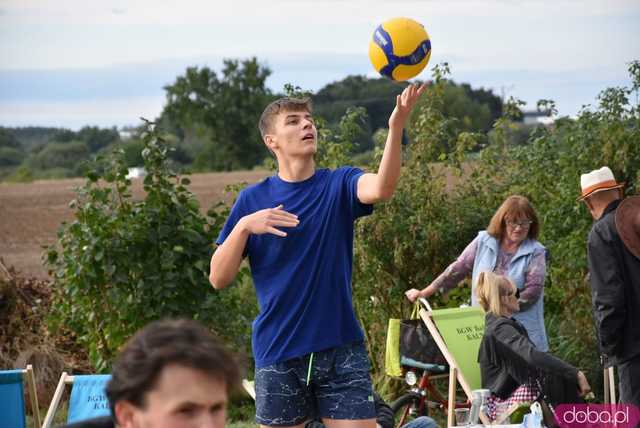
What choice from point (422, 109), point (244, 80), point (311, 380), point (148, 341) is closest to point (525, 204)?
point (422, 109)

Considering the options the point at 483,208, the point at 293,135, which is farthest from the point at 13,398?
the point at 483,208

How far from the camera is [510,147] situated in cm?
898

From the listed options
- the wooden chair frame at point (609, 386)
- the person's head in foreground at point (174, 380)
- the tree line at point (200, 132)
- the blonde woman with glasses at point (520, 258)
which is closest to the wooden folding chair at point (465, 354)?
the blonde woman with glasses at point (520, 258)

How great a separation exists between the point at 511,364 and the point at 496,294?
442 millimetres

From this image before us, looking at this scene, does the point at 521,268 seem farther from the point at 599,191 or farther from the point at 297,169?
the point at 297,169

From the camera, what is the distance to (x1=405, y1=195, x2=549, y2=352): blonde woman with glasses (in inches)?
269

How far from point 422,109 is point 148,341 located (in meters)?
6.79

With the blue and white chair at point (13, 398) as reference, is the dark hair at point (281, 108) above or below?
above

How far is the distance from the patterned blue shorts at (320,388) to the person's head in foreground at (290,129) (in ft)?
2.71

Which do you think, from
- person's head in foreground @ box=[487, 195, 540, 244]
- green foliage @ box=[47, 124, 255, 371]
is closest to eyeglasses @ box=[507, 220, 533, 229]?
person's head in foreground @ box=[487, 195, 540, 244]

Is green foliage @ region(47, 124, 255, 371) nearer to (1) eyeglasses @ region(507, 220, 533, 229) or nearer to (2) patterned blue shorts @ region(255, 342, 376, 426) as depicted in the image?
(1) eyeglasses @ region(507, 220, 533, 229)

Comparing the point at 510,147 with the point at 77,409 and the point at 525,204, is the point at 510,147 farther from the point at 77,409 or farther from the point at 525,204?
the point at 77,409

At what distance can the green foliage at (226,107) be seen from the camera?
65.6m

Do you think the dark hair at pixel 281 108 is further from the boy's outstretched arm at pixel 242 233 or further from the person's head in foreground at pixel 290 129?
the boy's outstretched arm at pixel 242 233
